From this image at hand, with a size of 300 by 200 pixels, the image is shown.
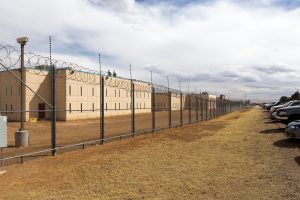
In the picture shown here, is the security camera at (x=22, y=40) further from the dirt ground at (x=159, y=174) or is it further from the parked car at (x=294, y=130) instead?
the parked car at (x=294, y=130)

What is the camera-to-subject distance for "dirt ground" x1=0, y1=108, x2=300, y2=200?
7781 millimetres

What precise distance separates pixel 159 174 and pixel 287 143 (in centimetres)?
760

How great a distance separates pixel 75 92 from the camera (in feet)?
154

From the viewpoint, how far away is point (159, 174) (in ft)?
31.0

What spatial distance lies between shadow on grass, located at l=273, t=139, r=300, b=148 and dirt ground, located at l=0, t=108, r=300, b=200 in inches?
22.0

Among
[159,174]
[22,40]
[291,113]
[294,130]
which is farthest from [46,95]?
[159,174]

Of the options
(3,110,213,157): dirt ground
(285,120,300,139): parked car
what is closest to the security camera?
(3,110,213,157): dirt ground

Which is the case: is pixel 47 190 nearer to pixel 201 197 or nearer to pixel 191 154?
pixel 201 197

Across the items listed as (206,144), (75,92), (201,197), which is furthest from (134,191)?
(75,92)

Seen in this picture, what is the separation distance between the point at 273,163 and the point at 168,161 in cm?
286

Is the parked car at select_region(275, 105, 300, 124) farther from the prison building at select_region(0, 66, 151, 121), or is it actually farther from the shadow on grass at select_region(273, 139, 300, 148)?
the prison building at select_region(0, 66, 151, 121)

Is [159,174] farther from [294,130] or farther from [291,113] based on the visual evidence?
[291,113]

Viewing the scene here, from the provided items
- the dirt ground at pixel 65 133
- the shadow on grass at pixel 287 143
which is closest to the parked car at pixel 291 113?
the shadow on grass at pixel 287 143

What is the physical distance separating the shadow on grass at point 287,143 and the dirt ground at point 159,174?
559 millimetres
